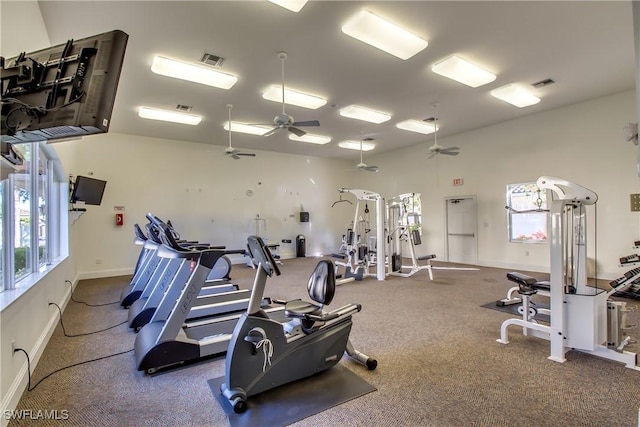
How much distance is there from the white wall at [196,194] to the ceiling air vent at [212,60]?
2.77 m

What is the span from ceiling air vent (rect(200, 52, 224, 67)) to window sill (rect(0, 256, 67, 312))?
327 cm

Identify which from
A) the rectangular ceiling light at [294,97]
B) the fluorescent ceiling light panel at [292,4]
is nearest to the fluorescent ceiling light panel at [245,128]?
the rectangular ceiling light at [294,97]

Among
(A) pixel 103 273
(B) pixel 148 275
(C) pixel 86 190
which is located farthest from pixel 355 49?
(A) pixel 103 273

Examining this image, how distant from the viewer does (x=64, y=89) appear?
4.57 ft

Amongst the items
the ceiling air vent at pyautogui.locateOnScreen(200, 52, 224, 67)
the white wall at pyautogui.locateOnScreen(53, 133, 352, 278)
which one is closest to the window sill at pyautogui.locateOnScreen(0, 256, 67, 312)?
the white wall at pyautogui.locateOnScreen(53, 133, 352, 278)

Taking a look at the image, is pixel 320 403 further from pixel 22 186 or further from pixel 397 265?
pixel 397 265

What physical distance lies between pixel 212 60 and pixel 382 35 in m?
2.34

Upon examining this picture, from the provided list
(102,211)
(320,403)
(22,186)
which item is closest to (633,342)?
(320,403)

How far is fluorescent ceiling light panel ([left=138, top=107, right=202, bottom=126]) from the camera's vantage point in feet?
20.3

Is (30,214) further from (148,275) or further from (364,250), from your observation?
(364,250)

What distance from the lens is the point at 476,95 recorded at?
574cm

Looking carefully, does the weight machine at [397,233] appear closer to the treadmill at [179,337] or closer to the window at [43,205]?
the treadmill at [179,337]

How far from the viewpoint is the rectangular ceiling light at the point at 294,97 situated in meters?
5.37

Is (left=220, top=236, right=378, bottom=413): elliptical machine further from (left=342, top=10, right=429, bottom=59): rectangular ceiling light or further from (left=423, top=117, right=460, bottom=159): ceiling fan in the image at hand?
(left=423, top=117, right=460, bottom=159): ceiling fan
